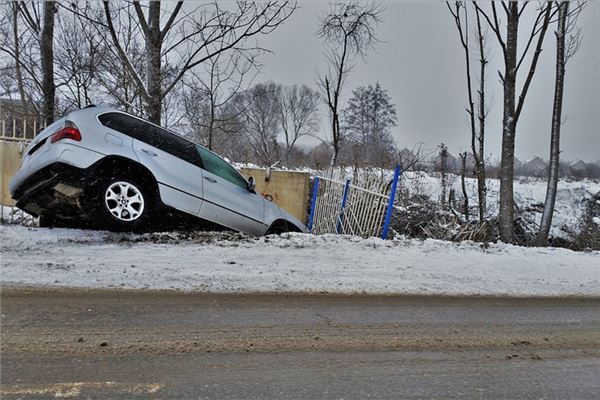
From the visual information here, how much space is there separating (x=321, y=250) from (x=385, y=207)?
217 cm

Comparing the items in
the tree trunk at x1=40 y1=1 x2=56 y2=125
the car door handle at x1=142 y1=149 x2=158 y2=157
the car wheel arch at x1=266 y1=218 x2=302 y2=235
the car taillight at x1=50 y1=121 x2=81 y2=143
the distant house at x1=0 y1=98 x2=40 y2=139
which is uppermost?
the tree trunk at x1=40 y1=1 x2=56 y2=125

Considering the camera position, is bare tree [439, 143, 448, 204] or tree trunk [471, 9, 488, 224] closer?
tree trunk [471, 9, 488, 224]

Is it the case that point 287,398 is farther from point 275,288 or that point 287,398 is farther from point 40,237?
point 40,237

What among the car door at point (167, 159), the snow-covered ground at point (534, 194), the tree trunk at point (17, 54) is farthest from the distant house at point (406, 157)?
the tree trunk at point (17, 54)

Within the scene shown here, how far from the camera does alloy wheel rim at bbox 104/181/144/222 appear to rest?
5.99 metres

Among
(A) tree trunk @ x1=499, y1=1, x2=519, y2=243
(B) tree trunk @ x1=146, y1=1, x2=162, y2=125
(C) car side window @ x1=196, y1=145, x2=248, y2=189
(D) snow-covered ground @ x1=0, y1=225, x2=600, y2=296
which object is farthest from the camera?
(A) tree trunk @ x1=499, y1=1, x2=519, y2=243

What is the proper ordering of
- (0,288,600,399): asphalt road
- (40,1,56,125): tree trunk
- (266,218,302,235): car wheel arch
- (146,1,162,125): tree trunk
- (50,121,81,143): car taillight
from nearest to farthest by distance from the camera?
(0,288,600,399): asphalt road < (50,121,81,143): car taillight < (266,218,302,235): car wheel arch < (146,1,162,125): tree trunk < (40,1,56,125): tree trunk

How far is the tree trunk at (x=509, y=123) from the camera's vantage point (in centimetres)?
926

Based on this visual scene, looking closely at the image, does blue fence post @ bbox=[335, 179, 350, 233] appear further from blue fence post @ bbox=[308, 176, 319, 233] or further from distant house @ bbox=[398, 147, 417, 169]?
distant house @ bbox=[398, 147, 417, 169]

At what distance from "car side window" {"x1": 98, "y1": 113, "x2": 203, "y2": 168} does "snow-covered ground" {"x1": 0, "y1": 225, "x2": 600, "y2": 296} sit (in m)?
1.20

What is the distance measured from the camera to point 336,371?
2.84 m

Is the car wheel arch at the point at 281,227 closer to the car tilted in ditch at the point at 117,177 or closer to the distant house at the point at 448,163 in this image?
the car tilted in ditch at the point at 117,177

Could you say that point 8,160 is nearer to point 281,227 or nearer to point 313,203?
point 281,227

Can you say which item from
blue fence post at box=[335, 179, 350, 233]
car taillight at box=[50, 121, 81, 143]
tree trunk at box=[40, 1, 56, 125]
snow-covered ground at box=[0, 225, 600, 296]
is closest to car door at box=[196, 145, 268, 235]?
snow-covered ground at box=[0, 225, 600, 296]
